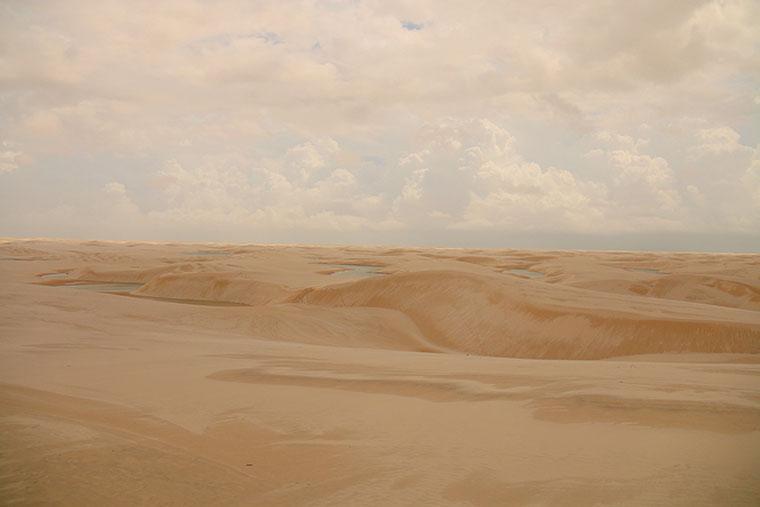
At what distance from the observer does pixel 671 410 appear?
A: 3.97m

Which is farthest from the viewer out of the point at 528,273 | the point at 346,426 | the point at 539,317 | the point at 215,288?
the point at 528,273

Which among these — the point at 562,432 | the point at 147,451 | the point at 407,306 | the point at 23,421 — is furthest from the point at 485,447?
the point at 407,306

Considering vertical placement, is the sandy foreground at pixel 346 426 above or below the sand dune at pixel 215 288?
above

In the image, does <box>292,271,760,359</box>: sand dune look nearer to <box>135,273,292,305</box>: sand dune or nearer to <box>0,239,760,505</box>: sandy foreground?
<box>135,273,292,305</box>: sand dune

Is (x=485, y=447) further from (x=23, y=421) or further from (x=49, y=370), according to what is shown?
(x=49, y=370)

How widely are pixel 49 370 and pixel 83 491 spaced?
3394 mm

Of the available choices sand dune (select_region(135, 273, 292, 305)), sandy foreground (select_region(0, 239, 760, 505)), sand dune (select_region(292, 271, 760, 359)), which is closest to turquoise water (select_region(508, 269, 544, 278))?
sand dune (select_region(135, 273, 292, 305))

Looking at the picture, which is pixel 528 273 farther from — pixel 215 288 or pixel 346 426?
pixel 346 426

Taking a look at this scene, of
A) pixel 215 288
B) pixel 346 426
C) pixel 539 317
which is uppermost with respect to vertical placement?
pixel 346 426

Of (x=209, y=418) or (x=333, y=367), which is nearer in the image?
(x=209, y=418)

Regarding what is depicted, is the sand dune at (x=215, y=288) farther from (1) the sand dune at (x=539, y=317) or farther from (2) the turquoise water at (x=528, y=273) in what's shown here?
(2) the turquoise water at (x=528, y=273)

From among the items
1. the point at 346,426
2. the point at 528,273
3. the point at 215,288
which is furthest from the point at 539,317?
the point at 528,273

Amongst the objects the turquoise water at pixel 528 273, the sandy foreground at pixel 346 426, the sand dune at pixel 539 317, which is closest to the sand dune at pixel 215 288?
the sand dune at pixel 539 317

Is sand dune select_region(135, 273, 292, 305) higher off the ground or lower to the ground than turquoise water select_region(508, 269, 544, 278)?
lower
